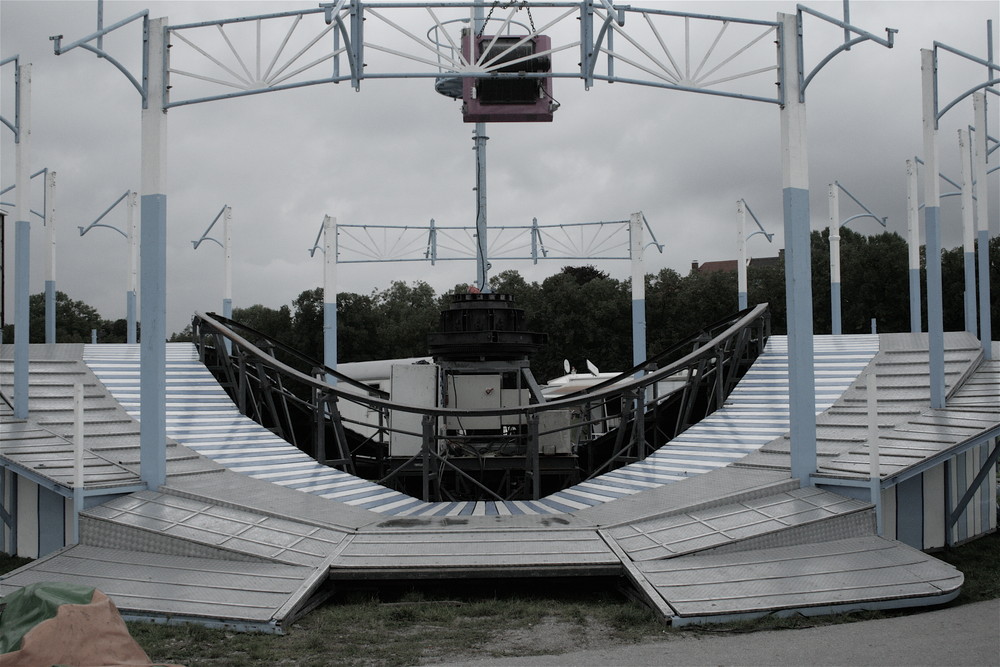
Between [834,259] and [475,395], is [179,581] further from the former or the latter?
[834,259]

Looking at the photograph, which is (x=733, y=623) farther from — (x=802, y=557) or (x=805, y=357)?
(x=805, y=357)

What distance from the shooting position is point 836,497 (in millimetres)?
9867

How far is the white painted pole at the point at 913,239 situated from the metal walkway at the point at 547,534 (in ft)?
18.1

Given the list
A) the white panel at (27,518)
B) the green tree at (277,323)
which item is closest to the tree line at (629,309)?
the green tree at (277,323)

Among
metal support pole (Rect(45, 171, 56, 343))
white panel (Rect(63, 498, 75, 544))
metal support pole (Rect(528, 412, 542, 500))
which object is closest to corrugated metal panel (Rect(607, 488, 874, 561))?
metal support pole (Rect(528, 412, 542, 500))

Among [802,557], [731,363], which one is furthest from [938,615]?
[731,363]

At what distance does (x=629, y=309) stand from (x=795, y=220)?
36301 millimetres

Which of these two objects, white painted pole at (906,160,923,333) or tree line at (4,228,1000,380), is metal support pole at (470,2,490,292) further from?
tree line at (4,228,1000,380)

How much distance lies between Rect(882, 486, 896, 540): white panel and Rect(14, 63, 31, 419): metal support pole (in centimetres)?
1214

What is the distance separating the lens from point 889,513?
10.1 meters

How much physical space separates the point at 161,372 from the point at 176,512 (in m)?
1.95

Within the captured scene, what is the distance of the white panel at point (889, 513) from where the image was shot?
33.0ft

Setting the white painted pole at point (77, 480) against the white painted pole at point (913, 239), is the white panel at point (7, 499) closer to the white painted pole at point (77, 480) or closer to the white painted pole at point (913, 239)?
the white painted pole at point (77, 480)

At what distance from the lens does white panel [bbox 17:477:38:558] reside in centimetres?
1076
